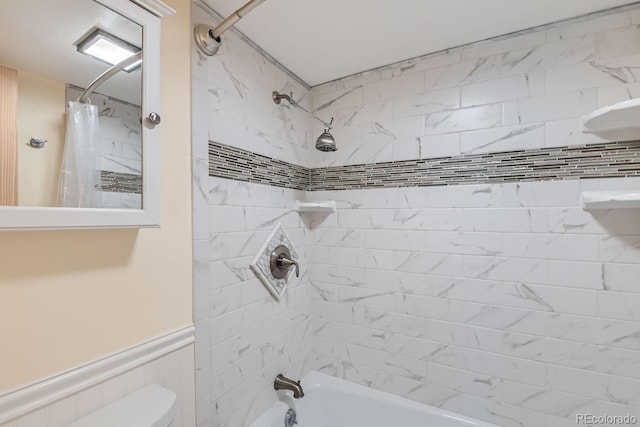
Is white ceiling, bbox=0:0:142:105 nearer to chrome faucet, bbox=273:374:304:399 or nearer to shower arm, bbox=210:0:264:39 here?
shower arm, bbox=210:0:264:39

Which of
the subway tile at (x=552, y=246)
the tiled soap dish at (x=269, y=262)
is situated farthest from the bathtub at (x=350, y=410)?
the subway tile at (x=552, y=246)

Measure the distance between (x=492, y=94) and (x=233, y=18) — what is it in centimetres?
133

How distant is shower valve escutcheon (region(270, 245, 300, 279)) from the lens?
1688mm

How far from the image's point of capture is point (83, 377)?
0.86m

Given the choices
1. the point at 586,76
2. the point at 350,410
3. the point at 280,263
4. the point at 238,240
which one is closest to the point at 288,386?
the point at 350,410

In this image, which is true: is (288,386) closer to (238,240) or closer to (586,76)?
(238,240)

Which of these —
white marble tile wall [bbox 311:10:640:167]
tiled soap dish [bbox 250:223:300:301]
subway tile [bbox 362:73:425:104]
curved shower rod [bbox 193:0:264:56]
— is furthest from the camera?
subway tile [bbox 362:73:425:104]

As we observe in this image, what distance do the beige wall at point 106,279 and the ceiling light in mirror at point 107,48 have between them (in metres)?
0.18

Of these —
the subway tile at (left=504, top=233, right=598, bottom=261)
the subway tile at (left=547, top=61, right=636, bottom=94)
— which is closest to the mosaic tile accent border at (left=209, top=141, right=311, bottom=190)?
the subway tile at (left=504, top=233, right=598, bottom=261)

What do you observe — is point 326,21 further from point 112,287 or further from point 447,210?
point 112,287

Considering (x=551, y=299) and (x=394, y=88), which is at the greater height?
(x=394, y=88)

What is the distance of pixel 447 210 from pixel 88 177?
1.63m

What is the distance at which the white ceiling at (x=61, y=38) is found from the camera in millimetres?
728

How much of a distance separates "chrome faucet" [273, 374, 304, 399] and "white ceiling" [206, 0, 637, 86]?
1.92 m
